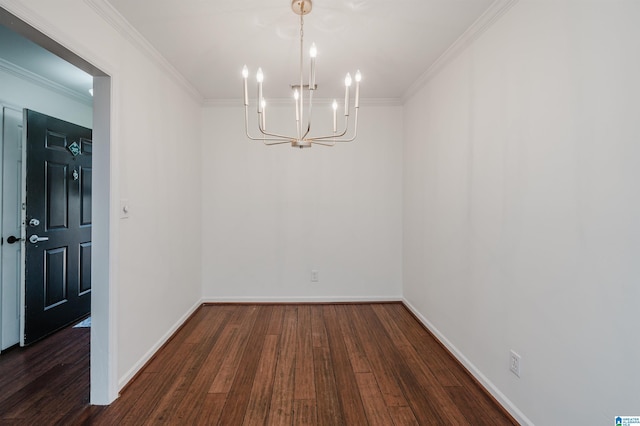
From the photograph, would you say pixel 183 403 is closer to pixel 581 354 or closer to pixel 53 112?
pixel 581 354

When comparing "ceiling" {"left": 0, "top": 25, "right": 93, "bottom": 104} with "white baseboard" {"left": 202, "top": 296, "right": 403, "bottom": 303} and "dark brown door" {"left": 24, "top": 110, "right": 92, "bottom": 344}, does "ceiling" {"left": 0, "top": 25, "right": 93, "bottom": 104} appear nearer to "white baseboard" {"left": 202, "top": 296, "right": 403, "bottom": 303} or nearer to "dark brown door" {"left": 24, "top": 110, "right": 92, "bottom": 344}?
"dark brown door" {"left": 24, "top": 110, "right": 92, "bottom": 344}

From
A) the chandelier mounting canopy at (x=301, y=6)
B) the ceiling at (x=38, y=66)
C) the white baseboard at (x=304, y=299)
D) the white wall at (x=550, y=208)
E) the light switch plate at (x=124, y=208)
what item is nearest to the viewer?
the white wall at (x=550, y=208)

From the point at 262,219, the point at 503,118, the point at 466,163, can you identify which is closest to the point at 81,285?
the point at 262,219

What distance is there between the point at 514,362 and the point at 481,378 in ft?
1.33

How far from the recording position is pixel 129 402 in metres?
1.85

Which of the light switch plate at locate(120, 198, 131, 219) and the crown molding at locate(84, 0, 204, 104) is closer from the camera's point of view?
the crown molding at locate(84, 0, 204, 104)

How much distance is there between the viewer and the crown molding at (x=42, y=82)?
8.06 feet

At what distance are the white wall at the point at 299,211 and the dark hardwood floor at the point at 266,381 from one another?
2.32 ft

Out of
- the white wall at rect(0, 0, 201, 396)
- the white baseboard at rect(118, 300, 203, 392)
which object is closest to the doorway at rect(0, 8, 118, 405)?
the white wall at rect(0, 0, 201, 396)

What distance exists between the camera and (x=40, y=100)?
276 centimetres

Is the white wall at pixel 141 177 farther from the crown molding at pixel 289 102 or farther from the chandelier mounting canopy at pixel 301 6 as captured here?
the chandelier mounting canopy at pixel 301 6

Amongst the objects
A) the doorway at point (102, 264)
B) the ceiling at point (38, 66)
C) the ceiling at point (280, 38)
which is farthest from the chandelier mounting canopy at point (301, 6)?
the ceiling at point (38, 66)

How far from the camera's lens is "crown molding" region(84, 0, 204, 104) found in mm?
1771

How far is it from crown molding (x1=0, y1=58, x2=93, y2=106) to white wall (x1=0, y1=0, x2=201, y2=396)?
1.22 metres
